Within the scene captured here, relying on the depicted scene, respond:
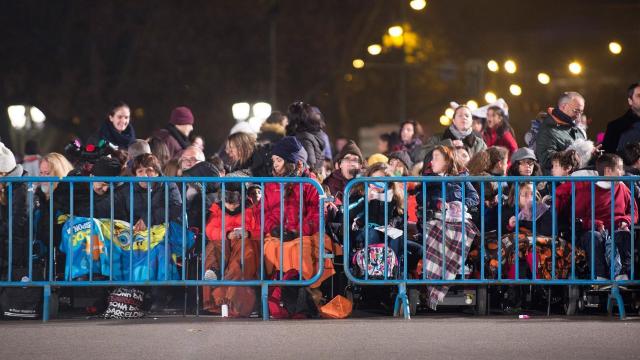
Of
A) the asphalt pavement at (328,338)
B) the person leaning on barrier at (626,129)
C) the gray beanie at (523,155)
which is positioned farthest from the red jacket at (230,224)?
the person leaning on barrier at (626,129)

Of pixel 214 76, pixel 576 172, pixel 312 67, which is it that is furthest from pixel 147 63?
pixel 576 172

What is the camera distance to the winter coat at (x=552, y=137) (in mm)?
14977

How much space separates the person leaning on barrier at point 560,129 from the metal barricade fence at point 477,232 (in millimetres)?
2595

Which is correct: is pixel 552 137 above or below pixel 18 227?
above

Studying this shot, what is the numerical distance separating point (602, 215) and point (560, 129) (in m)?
2.98

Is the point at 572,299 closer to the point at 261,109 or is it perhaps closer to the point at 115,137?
the point at 115,137

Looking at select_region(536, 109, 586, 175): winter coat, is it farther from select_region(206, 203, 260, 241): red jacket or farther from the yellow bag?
select_region(206, 203, 260, 241): red jacket

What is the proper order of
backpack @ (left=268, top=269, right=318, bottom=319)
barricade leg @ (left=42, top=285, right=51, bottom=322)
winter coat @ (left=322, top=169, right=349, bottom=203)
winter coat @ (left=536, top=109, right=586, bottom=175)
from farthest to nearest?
winter coat @ (left=536, top=109, right=586, bottom=175), winter coat @ (left=322, top=169, right=349, bottom=203), backpack @ (left=268, top=269, right=318, bottom=319), barricade leg @ (left=42, top=285, right=51, bottom=322)

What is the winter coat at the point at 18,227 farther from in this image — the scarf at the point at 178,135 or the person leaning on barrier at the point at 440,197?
the scarf at the point at 178,135

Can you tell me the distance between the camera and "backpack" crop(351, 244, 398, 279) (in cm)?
1212

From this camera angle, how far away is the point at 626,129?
14398 millimetres

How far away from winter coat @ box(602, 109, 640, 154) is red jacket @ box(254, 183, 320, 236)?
362 cm

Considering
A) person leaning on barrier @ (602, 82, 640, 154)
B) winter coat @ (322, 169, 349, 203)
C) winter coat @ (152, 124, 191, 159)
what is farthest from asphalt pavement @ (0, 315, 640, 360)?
winter coat @ (152, 124, 191, 159)

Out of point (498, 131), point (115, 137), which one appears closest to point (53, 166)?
point (115, 137)
